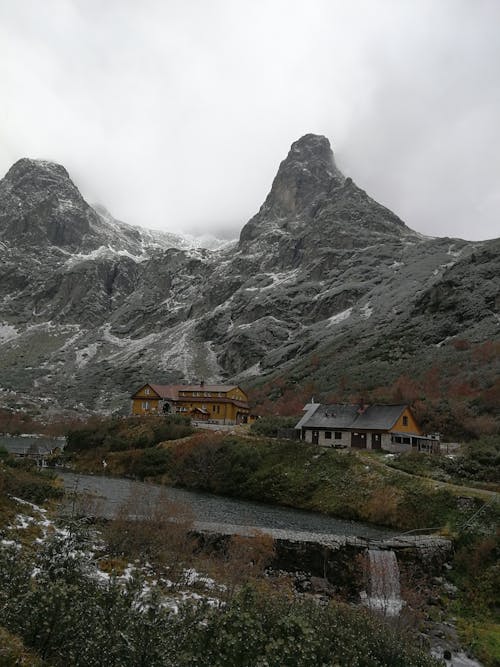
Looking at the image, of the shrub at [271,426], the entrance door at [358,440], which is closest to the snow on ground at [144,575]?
the entrance door at [358,440]

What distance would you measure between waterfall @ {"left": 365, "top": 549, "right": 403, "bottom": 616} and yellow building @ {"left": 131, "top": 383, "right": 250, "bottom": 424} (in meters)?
65.0

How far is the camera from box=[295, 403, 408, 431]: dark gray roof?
54.7 m

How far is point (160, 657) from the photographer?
783 centimetres

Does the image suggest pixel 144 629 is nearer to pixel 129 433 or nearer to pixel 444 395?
pixel 444 395

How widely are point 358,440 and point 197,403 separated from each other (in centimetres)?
4582

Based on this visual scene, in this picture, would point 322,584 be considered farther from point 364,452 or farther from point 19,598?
point 364,452

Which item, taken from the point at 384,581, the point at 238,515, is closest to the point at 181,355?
the point at 238,515

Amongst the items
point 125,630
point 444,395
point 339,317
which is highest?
point 339,317

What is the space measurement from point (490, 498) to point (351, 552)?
12.6m

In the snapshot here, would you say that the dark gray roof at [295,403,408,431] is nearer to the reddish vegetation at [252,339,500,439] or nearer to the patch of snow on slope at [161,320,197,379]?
the reddish vegetation at [252,339,500,439]

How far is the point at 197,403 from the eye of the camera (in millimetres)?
94750

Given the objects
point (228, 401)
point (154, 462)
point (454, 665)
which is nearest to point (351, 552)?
point (454, 665)

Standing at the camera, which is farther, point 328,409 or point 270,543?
point 328,409

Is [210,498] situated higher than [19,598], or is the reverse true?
[19,598]
